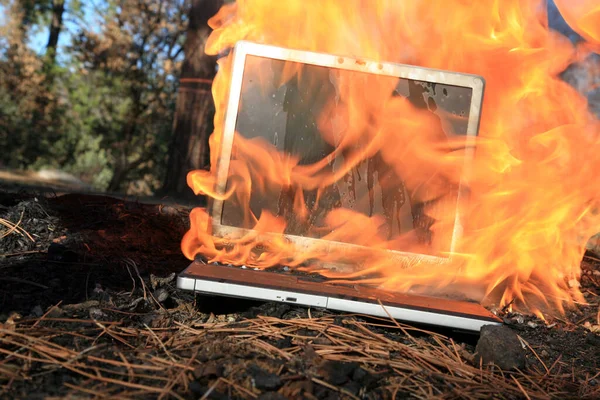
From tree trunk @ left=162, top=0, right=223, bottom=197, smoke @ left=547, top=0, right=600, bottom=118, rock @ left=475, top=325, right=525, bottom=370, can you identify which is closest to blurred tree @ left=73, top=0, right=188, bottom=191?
tree trunk @ left=162, top=0, right=223, bottom=197

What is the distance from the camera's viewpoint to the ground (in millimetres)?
1987

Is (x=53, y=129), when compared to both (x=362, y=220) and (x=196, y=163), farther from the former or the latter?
(x=362, y=220)

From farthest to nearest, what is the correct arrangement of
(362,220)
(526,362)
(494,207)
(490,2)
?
(490,2), (494,207), (362,220), (526,362)

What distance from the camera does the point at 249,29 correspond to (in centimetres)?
426

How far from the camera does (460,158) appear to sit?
3.27m

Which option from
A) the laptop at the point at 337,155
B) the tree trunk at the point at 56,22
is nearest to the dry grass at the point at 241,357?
the laptop at the point at 337,155

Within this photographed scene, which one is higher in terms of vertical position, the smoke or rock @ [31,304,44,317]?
the smoke

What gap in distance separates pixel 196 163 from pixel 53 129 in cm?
972

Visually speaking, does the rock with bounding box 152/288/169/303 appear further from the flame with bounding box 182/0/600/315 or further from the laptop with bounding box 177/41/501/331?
the laptop with bounding box 177/41/501/331

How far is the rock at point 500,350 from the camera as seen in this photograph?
246 cm

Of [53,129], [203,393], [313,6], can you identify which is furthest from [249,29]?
[53,129]

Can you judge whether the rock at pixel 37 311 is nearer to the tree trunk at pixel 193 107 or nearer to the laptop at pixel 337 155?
the laptop at pixel 337 155

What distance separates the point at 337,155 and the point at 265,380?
63.5 inches

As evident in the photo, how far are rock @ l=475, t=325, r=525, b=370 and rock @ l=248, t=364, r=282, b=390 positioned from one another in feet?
3.58
